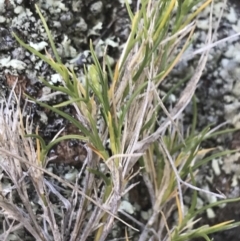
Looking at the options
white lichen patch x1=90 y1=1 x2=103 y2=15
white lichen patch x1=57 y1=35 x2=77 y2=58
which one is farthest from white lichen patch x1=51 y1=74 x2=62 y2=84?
white lichen patch x1=90 y1=1 x2=103 y2=15

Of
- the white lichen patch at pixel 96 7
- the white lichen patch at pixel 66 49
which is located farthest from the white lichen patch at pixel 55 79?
the white lichen patch at pixel 96 7

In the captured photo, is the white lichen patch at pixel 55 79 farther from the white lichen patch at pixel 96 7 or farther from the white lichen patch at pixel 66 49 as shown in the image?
the white lichen patch at pixel 96 7

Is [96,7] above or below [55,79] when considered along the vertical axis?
above

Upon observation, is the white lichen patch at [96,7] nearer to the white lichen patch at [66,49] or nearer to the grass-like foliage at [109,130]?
the white lichen patch at [66,49]

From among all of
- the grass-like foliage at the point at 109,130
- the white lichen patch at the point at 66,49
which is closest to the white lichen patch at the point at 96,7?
the white lichen patch at the point at 66,49

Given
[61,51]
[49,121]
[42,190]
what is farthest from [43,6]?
[42,190]

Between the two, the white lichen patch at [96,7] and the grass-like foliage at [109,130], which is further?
the white lichen patch at [96,7]

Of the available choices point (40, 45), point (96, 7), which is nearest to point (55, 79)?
point (40, 45)

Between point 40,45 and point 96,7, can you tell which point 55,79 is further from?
point 96,7

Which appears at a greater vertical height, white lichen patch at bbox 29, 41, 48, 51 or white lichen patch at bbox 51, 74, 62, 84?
white lichen patch at bbox 29, 41, 48, 51

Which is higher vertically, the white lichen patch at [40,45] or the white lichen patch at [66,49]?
the white lichen patch at [40,45]

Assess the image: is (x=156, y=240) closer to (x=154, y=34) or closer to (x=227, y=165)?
(x=227, y=165)

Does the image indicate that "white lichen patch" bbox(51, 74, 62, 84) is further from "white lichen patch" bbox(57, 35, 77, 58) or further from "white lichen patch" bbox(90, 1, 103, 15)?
"white lichen patch" bbox(90, 1, 103, 15)
